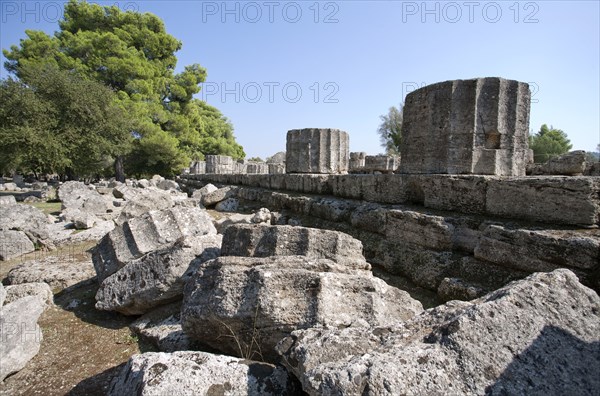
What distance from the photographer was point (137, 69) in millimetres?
23625

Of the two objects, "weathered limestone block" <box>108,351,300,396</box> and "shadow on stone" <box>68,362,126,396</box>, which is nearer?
"weathered limestone block" <box>108,351,300,396</box>

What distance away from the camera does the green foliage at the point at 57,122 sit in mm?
14375

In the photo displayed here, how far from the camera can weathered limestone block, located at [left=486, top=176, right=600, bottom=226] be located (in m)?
2.50

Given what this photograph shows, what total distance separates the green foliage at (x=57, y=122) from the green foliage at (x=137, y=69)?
2517 mm

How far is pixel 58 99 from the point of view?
15.9 meters

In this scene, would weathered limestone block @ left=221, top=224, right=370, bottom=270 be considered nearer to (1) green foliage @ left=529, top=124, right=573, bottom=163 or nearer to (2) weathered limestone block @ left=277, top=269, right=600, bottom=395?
(2) weathered limestone block @ left=277, top=269, right=600, bottom=395

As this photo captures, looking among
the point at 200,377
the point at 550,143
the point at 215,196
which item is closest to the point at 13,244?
the point at 215,196

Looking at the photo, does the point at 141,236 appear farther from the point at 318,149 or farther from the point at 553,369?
the point at 318,149

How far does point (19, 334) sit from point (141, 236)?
149 centimetres

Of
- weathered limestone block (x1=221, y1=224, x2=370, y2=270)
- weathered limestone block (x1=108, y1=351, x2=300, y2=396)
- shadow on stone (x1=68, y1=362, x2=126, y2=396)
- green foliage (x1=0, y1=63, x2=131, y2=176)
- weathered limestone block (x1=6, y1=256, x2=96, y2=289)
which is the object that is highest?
green foliage (x1=0, y1=63, x2=131, y2=176)

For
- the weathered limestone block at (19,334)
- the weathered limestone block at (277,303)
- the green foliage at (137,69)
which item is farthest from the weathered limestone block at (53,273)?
the green foliage at (137,69)

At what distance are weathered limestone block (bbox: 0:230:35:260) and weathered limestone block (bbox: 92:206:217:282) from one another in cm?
278

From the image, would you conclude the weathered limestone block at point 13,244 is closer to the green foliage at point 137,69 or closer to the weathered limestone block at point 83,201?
the weathered limestone block at point 83,201

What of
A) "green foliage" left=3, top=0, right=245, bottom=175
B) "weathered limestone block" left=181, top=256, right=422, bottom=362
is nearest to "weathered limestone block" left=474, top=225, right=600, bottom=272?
"weathered limestone block" left=181, top=256, right=422, bottom=362
